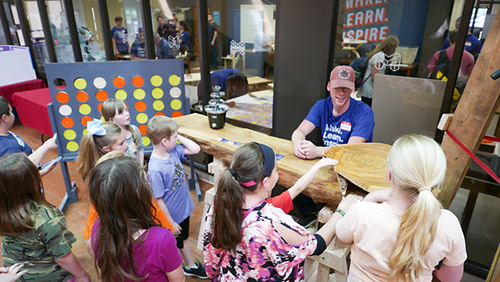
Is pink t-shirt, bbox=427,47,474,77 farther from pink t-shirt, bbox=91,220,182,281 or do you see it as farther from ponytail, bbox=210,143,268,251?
pink t-shirt, bbox=91,220,182,281

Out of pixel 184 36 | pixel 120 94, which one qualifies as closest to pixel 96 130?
pixel 120 94

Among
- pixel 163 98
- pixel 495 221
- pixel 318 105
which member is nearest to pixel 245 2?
pixel 163 98

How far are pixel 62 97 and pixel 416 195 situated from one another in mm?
3236

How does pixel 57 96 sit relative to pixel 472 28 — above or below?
below

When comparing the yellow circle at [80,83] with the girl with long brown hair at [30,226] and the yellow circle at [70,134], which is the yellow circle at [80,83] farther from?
the girl with long brown hair at [30,226]

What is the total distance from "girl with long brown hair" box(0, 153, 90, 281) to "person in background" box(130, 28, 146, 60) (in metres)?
3.33

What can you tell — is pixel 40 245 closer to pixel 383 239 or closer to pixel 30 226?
pixel 30 226

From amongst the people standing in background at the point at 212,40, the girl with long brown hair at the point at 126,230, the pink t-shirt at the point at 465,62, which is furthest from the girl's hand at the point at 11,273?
the pink t-shirt at the point at 465,62

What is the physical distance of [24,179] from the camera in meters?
1.40

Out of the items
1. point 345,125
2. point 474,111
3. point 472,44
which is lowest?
point 345,125

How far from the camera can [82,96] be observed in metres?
3.17

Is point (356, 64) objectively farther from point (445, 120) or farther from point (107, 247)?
point (107, 247)

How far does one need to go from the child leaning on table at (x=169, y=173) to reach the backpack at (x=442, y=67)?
1.86 meters

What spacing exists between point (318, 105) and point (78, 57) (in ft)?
14.3
